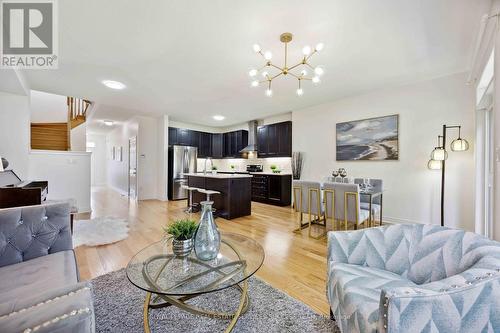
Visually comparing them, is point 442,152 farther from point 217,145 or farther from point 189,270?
point 217,145

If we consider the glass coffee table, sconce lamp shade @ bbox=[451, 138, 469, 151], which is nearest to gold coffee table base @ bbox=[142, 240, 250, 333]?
the glass coffee table

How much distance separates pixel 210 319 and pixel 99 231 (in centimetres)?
293

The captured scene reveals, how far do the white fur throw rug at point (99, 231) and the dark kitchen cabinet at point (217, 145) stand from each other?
444cm

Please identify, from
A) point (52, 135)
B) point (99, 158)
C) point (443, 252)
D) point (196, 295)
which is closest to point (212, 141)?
point (52, 135)

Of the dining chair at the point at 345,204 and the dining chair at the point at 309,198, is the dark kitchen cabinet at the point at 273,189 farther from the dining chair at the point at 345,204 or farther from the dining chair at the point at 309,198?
the dining chair at the point at 345,204

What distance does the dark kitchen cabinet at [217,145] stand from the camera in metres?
8.22

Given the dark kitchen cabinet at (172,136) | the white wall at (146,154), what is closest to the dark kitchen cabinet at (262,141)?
the dark kitchen cabinet at (172,136)

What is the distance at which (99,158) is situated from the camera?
10836 mm

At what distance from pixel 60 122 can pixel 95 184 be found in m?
5.84

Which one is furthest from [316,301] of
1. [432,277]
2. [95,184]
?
[95,184]

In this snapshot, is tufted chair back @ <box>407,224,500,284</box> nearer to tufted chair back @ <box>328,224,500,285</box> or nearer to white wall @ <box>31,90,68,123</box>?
tufted chair back @ <box>328,224,500,285</box>

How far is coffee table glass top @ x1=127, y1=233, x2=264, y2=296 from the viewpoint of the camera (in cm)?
130

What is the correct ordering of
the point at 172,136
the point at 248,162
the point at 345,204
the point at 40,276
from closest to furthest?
the point at 40,276
the point at 345,204
the point at 172,136
the point at 248,162

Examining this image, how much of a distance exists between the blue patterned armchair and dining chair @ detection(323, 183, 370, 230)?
1.41 m
